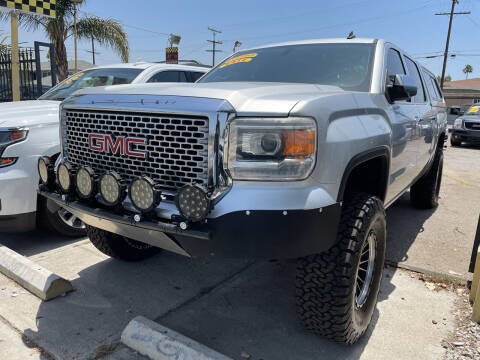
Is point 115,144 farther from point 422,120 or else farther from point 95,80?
point 95,80

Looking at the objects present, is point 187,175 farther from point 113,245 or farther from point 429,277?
point 429,277

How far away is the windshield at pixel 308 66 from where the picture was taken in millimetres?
2918

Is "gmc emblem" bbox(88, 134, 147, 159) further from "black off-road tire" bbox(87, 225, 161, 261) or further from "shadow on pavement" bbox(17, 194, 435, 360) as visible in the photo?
"shadow on pavement" bbox(17, 194, 435, 360)

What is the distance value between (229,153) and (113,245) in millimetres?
1846

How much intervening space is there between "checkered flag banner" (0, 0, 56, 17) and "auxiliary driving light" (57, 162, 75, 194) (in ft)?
23.3

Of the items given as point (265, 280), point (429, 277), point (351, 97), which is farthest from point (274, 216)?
point (429, 277)

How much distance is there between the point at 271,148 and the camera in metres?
1.87

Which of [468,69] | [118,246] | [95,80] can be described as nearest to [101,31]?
[95,80]

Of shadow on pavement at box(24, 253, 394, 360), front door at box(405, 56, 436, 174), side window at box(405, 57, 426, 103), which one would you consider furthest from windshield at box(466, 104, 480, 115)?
shadow on pavement at box(24, 253, 394, 360)

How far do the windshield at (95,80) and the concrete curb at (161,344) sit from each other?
3.38 meters

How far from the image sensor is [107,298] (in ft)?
9.72

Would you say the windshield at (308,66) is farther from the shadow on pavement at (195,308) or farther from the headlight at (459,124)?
the headlight at (459,124)

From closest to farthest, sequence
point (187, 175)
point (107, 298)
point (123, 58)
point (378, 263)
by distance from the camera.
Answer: point (187, 175)
point (378, 263)
point (107, 298)
point (123, 58)

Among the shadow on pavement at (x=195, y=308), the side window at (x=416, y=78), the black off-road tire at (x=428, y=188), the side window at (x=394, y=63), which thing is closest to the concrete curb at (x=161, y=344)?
the shadow on pavement at (x=195, y=308)
